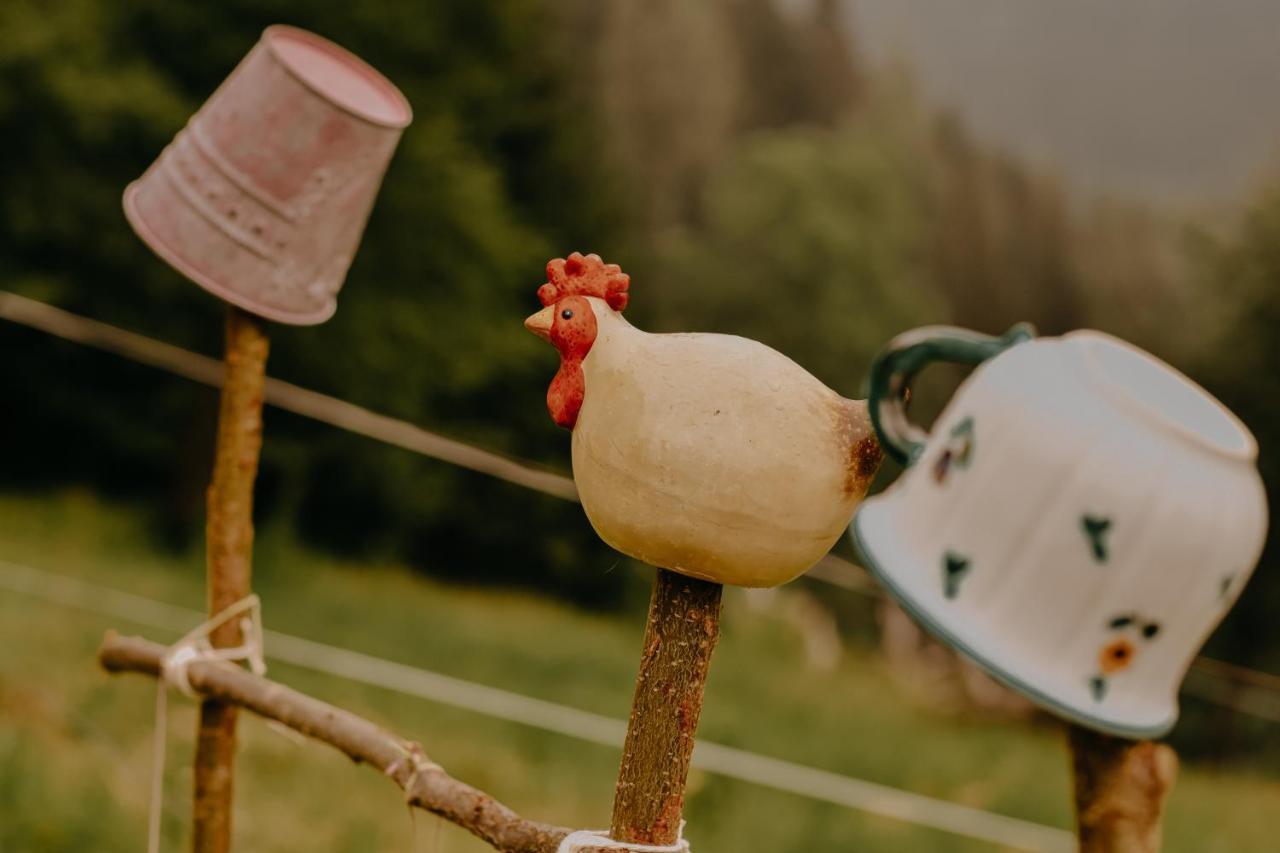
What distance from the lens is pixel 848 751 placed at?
3805 mm

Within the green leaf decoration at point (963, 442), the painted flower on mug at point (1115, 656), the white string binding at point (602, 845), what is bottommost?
the white string binding at point (602, 845)

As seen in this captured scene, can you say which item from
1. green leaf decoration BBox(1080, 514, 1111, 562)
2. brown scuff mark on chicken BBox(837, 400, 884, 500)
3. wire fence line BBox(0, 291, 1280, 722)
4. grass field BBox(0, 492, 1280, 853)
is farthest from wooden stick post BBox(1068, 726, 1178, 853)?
wire fence line BBox(0, 291, 1280, 722)

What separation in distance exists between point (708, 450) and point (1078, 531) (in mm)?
399

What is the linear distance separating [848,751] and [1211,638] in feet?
7.55

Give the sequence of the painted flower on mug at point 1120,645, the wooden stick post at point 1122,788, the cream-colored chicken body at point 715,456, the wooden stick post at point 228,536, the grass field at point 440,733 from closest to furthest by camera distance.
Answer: the cream-colored chicken body at point 715,456, the painted flower on mug at point 1120,645, the wooden stick post at point 1122,788, the wooden stick post at point 228,536, the grass field at point 440,733

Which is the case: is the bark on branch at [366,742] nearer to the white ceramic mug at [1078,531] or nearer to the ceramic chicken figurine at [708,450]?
the ceramic chicken figurine at [708,450]

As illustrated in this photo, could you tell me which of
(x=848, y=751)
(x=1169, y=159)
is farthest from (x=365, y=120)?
(x=1169, y=159)

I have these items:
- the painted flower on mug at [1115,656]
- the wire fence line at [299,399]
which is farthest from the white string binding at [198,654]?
the wire fence line at [299,399]

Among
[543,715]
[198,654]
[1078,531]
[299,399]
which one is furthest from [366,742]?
[299,399]

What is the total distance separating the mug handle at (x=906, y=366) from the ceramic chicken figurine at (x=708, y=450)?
33mm

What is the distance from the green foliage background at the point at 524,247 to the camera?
496cm

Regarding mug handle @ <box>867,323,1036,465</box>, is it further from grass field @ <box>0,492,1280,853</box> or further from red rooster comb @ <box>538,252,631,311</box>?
grass field @ <box>0,492,1280,853</box>

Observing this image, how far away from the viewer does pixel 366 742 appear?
1.35 meters

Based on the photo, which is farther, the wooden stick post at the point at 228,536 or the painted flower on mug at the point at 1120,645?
the wooden stick post at the point at 228,536
